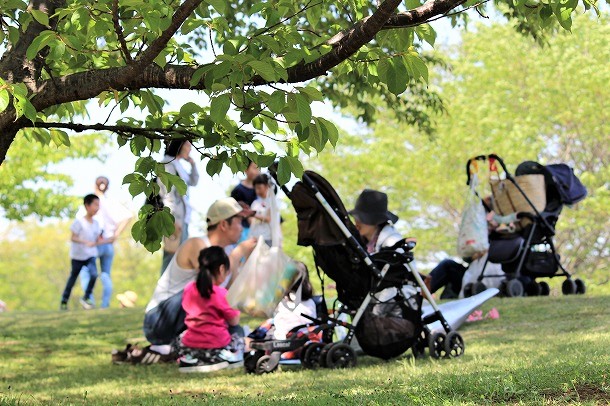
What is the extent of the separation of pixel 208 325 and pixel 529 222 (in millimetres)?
5883

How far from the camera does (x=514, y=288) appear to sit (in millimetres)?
12258

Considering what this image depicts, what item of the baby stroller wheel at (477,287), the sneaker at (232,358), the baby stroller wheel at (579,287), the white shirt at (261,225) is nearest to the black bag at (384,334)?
the sneaker at (232,358)

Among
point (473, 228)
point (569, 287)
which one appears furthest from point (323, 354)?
point (569, 287)

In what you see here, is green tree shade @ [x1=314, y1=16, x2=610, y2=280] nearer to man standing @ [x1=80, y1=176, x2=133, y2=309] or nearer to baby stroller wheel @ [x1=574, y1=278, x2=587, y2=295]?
baby stroller wheel @ [x1=574, y1=278, x2=587, y2=295]

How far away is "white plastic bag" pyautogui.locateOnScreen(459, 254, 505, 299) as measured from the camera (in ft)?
41.2

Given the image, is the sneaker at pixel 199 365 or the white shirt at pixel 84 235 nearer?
the sneaker at pixel 199 365

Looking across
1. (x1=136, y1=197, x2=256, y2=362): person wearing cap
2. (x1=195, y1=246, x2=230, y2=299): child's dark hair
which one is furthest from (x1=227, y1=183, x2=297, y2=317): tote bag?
(x1=195, y1=246, x2=230, y2=299): child's dark hair

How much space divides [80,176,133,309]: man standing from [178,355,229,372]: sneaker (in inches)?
290

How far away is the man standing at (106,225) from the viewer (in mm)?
14945

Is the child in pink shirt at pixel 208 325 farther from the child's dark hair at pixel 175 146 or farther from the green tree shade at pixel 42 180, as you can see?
the green tree shade at pixel 42 180

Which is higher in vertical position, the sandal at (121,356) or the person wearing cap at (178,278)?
the person wearing cap at (178,278)

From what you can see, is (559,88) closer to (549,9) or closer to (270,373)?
(270,373)

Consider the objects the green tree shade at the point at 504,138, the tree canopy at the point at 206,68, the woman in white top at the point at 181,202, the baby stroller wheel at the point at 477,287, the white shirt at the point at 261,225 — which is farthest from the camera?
the green tree shade at the point at 504,138

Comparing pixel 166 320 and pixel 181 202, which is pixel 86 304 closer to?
pixel 181 202
